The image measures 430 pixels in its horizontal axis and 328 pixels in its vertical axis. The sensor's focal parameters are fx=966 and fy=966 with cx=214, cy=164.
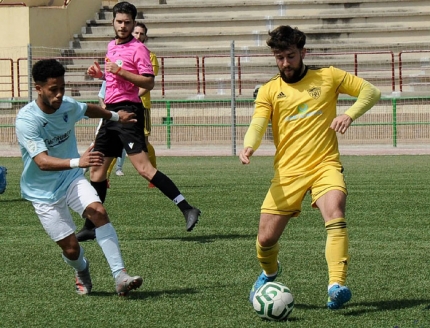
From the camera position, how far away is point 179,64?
26219 millimetres

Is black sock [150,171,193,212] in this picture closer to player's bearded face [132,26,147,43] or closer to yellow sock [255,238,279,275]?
yellow sock [255,238,279,275]

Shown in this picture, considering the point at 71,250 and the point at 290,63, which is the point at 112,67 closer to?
the point at 71,250

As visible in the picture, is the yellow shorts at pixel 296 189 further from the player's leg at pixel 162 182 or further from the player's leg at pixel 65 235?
the player's leg at pixel 162 182

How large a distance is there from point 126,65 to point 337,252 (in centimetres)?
416

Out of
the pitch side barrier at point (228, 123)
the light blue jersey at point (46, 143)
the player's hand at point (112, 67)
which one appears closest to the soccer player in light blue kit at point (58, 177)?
the light blue jersey at point (46, 143)

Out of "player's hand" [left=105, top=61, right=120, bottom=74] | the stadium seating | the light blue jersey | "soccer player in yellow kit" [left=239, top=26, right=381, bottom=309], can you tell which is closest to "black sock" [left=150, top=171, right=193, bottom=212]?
"player's hand" [left=105, top=61, right=120, bottom=74]

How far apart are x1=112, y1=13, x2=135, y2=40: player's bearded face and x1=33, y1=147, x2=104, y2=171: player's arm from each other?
9.78ft

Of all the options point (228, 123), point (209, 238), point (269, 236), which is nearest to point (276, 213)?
point (269, 236)

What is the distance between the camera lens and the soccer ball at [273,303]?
545cm

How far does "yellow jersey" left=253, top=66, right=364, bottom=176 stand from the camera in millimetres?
6086

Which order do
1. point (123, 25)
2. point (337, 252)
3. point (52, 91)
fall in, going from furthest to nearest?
point (123, 25), point (52, 91), point (337, 252)

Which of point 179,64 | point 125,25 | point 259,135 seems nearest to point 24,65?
point 179,64

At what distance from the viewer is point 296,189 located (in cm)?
600

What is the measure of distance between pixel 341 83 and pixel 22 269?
113 inches
